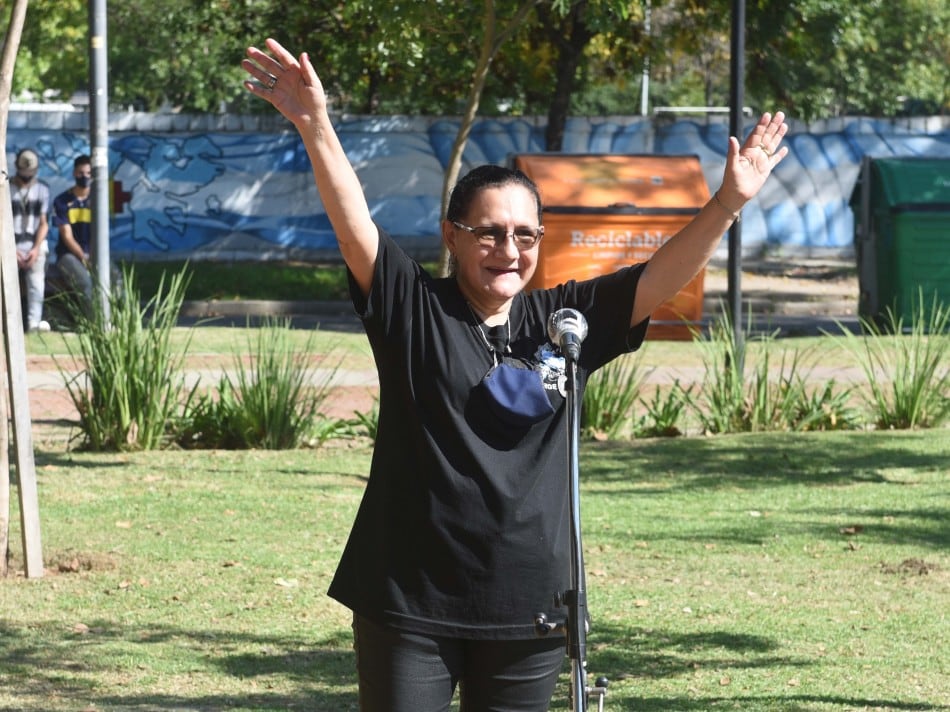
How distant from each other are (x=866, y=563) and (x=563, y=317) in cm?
483

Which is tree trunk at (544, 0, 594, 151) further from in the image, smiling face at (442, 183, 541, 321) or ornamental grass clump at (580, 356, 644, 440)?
smiling face at (442, 183, 541, 321)

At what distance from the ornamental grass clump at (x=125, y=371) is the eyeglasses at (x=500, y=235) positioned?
6464 millimetres

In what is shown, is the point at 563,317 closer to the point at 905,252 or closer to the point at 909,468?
the point at 909,468

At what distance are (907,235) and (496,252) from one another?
14838mm

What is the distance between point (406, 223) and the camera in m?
26.5

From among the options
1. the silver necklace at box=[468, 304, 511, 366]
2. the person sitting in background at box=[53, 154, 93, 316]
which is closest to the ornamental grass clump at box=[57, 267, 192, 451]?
the person sitting in background at box=[53, 154, 93, 316]

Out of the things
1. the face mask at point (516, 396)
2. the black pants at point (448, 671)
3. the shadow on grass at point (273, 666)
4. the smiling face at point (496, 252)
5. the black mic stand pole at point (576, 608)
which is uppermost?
the smiling face at point (496, 252)

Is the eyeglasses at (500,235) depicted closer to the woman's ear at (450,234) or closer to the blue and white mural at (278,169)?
the woman's ear at (450,234)

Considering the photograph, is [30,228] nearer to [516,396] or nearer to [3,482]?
[3,482]

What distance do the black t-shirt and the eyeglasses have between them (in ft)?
0.47

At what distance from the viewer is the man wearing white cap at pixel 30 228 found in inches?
613

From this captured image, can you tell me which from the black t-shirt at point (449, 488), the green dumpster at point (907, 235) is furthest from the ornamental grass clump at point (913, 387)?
the black t-shirt at point (449, 488)

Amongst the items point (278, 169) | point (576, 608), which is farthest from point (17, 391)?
point (278, 169)

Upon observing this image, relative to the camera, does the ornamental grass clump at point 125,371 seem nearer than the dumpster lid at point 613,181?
Yes
